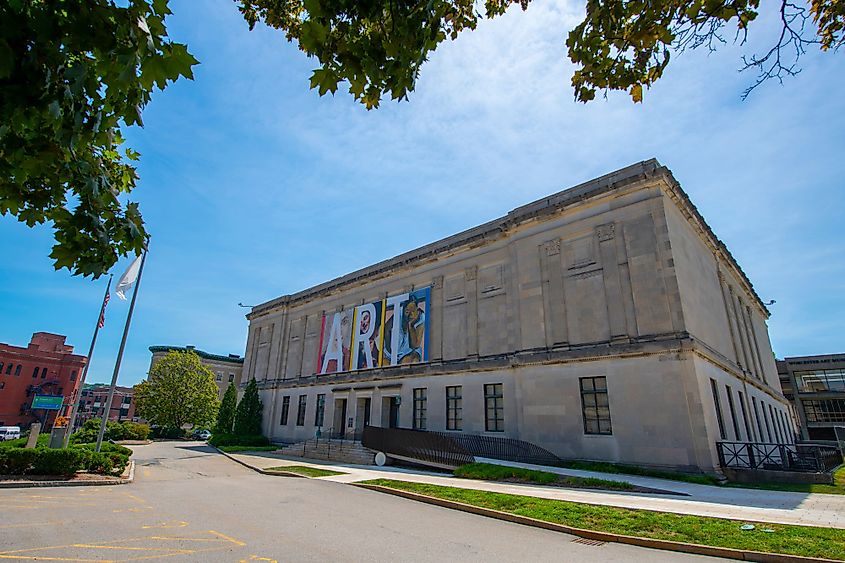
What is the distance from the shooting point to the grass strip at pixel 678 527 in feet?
23.9

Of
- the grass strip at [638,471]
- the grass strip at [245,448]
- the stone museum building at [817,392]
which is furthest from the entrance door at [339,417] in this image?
the stone museum building at [817,392]

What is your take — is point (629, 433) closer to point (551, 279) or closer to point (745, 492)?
point (745, 492)

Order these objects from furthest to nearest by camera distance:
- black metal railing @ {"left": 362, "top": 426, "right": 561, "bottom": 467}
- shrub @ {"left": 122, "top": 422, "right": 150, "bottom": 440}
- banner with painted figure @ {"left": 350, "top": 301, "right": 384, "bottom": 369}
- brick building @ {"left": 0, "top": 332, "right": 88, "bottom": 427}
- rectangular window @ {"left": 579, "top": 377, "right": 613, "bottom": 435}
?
brick building @ {"left": 0, "top": 332, "right": 88, "bottom": 427} → shrub @ {"left": 122, "top": 422, "right": 150, "bottom": 440} → banner with painted figure @ {"left": 350, "top": 301, "right": 384, "bottom": 369} → rectangular window @ {"left": 579, "top": 377, "right": 613, "bottom": 435} → black metal railing @ {"left": 362, "top": 426, "right": 561, "bottom": 467}

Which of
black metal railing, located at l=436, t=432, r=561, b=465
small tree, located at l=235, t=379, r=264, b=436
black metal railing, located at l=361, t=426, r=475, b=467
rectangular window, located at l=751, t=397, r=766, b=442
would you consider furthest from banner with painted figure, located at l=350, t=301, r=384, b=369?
rectangular window, located at l=751, t=397, r=766, b=442

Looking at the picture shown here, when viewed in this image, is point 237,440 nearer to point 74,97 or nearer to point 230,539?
point 230,539

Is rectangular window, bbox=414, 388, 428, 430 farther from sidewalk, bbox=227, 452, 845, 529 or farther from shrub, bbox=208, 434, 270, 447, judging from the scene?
shrub, bbox=208, 434, 270, 447

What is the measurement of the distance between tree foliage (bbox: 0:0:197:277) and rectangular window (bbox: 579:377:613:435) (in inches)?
858

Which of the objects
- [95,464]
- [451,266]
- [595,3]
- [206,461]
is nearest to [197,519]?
[95,464]

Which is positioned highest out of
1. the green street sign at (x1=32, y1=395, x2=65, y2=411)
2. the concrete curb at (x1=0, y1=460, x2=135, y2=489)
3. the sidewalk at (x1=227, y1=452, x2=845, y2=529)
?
the green street sign at (x1=32, y1=395, x2=65, y2=411)

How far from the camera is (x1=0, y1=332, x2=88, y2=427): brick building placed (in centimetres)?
5672

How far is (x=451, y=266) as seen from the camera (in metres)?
31.7

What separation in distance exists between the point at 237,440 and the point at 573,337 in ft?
102

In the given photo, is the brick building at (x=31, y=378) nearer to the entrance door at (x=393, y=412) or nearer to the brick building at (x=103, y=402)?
the brick building at (x=103, y=402)

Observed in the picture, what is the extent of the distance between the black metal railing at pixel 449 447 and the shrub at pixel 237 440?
1852cm
